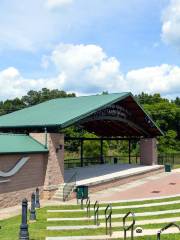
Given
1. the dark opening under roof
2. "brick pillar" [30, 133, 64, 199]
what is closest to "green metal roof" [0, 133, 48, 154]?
"brick pillar" [30, 133, 64, 199]

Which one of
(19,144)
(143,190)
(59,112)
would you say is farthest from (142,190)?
(19,144)

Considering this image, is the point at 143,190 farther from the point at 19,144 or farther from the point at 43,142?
the point at 19,144

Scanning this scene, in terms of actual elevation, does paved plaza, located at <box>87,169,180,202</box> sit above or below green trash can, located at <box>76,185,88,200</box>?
below

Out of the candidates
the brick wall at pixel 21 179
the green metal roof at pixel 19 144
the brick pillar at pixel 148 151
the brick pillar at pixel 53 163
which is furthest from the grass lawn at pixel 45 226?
the brick pillar at pixel 148 151

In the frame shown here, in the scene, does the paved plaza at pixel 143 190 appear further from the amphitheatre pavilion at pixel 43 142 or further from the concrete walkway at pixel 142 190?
the amphitheatre pavilion at pixel 43 142

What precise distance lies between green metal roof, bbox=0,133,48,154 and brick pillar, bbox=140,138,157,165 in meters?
19.5

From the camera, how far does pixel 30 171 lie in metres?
23.1

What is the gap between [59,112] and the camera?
90.5ft

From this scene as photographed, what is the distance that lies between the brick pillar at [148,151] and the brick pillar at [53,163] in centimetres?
1798

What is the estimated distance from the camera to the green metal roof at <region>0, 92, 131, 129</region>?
25.0 m

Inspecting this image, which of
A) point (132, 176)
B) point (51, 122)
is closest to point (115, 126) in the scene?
point (132, 176)

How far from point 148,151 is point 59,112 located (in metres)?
17.2

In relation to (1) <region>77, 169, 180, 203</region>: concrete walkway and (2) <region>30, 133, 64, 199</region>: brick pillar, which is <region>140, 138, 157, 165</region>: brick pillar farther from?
(2) <region>30, 133, 64, 199</region>: brick pillar

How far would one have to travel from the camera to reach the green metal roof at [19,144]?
21.6 metres
